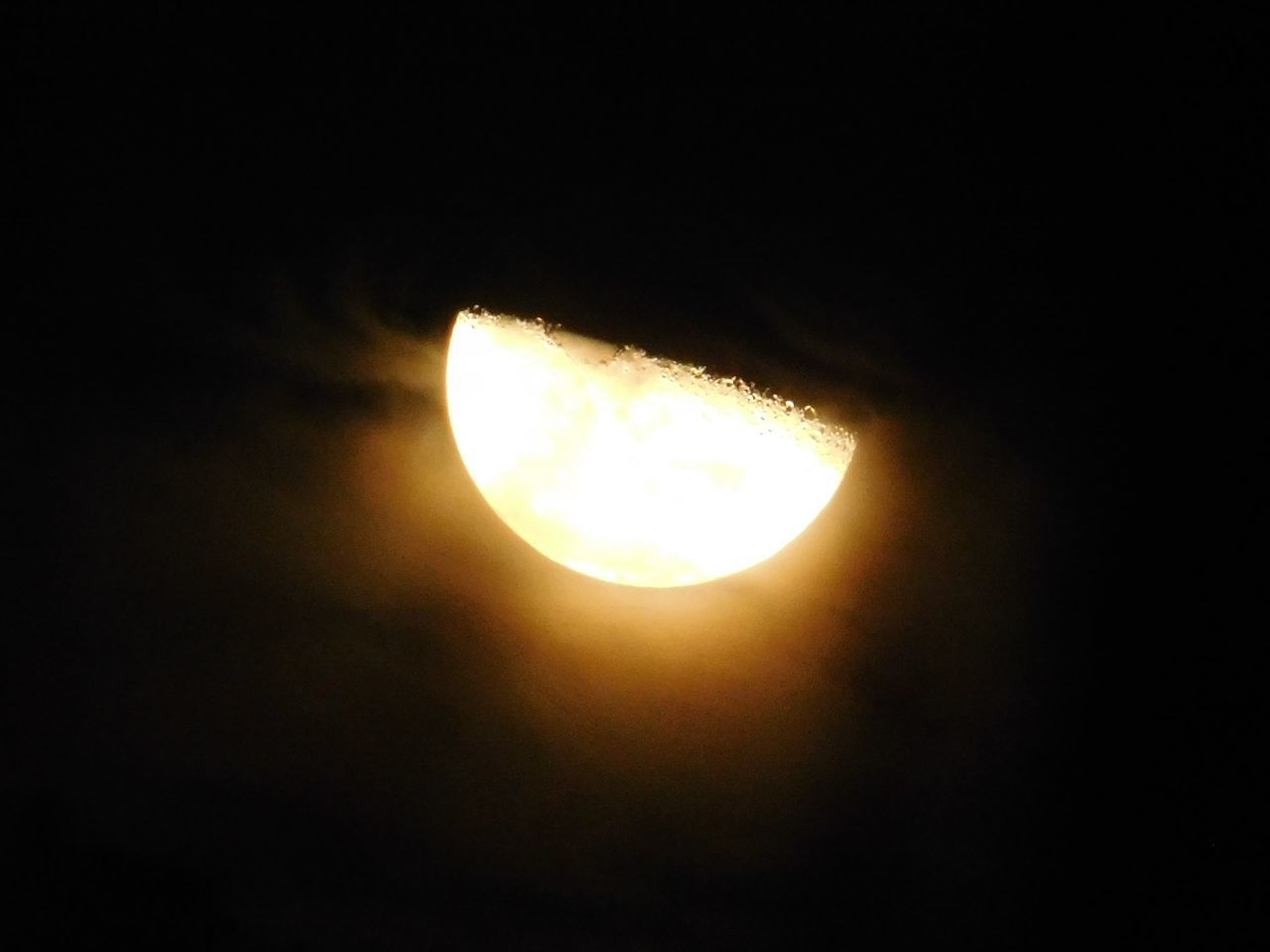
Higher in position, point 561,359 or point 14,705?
point 561,359

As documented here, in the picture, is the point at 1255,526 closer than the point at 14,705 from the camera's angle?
Yes

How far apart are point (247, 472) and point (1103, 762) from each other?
110cm

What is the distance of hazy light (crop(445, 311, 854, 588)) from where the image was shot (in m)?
0.66

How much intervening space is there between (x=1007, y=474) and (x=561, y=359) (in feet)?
1.63

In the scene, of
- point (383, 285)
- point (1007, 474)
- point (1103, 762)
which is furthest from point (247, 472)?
point (1103, 762)

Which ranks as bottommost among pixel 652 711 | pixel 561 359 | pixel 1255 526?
pixel 652 711

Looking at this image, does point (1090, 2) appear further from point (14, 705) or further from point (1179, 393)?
point (14, 705)

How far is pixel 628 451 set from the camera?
25.8 inches

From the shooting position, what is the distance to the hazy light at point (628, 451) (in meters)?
0.66

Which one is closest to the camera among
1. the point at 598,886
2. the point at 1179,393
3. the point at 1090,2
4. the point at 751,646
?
the point at 1090,2

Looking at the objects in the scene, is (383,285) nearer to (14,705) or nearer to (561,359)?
(561,359)

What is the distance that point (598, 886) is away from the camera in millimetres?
1016

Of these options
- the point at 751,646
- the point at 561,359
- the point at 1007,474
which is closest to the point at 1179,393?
the point at 1007,474

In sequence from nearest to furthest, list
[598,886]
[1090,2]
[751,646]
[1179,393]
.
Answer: [1090,2] < [1179,393] < [751,646] < [598,886]
